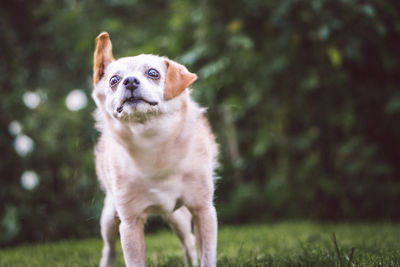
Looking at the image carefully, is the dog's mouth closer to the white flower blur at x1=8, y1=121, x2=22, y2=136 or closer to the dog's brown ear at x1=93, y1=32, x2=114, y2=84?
the dog's brown ear at x1=93, y1=32, x2=114, y2=84

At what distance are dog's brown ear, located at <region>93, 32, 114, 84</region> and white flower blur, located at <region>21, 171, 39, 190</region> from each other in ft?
12.0

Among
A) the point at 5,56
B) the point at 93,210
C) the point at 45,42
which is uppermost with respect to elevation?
the point at 45,42

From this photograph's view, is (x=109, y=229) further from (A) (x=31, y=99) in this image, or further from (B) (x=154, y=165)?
(A) (x=31, y=99)

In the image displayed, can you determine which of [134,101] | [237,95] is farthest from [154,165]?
[237,95]

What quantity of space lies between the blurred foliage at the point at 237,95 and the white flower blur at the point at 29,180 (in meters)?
0.08

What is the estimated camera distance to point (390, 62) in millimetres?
5352

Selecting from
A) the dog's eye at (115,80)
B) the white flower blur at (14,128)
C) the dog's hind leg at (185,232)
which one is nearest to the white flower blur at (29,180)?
the white flower blur at (14,128)

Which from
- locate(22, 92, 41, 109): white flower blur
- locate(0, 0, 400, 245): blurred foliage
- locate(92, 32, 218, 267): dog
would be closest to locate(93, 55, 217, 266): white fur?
locate(92, 32, 218, 267): dog

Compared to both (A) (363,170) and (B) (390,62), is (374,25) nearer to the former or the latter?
(B) (390,62)

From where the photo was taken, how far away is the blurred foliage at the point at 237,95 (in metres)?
5.04

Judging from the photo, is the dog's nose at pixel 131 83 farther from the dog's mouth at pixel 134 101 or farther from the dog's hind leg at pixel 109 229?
the dog's hind leg at pixel 109 229

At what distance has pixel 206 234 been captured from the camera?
242 centimetres

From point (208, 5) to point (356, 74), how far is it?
7.25 ft

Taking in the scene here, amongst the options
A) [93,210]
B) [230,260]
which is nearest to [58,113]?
[93,210]
